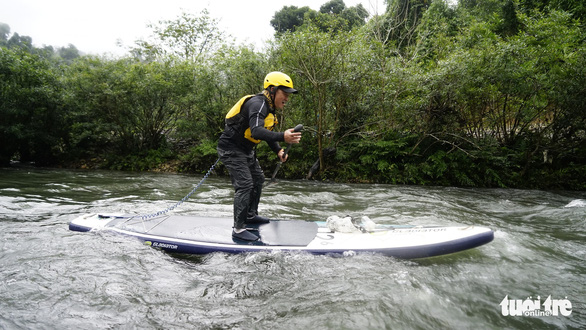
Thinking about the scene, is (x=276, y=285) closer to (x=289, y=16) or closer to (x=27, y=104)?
(x=27, y=104)

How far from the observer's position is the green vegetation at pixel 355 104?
9.63m

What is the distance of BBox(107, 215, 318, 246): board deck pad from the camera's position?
386 centimetres

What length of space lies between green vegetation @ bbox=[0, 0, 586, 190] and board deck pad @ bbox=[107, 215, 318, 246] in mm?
7768

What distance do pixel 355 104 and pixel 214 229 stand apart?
8.83 metres

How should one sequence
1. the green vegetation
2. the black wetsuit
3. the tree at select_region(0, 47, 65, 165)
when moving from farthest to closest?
the tree at select_region(0, 47, 65, 165) < the green vegetation < the black wetsuit

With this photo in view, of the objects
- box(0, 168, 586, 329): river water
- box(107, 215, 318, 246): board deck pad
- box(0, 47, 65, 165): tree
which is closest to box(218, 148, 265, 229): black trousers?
box(107, 215, 318, 246): board deck pad

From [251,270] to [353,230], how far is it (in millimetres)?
1462

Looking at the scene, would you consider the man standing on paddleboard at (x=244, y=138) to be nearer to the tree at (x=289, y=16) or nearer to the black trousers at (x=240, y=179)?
the black trousers at (x=240, y=179)

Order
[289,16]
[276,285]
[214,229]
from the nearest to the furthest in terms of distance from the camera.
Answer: [276,285] → [214,229] → [289,16]

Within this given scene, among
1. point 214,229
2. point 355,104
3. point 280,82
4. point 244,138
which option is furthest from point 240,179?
point 355,104

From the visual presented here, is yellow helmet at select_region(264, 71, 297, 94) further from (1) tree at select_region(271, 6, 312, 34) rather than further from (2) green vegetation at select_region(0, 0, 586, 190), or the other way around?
(1) tree at select_region(271, 6, 312, 34)

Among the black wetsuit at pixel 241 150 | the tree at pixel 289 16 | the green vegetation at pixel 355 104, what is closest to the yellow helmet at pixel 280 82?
the black wetsuit at pixel 241 150

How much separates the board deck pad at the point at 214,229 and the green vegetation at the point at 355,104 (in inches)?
306

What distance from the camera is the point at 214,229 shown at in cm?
427
